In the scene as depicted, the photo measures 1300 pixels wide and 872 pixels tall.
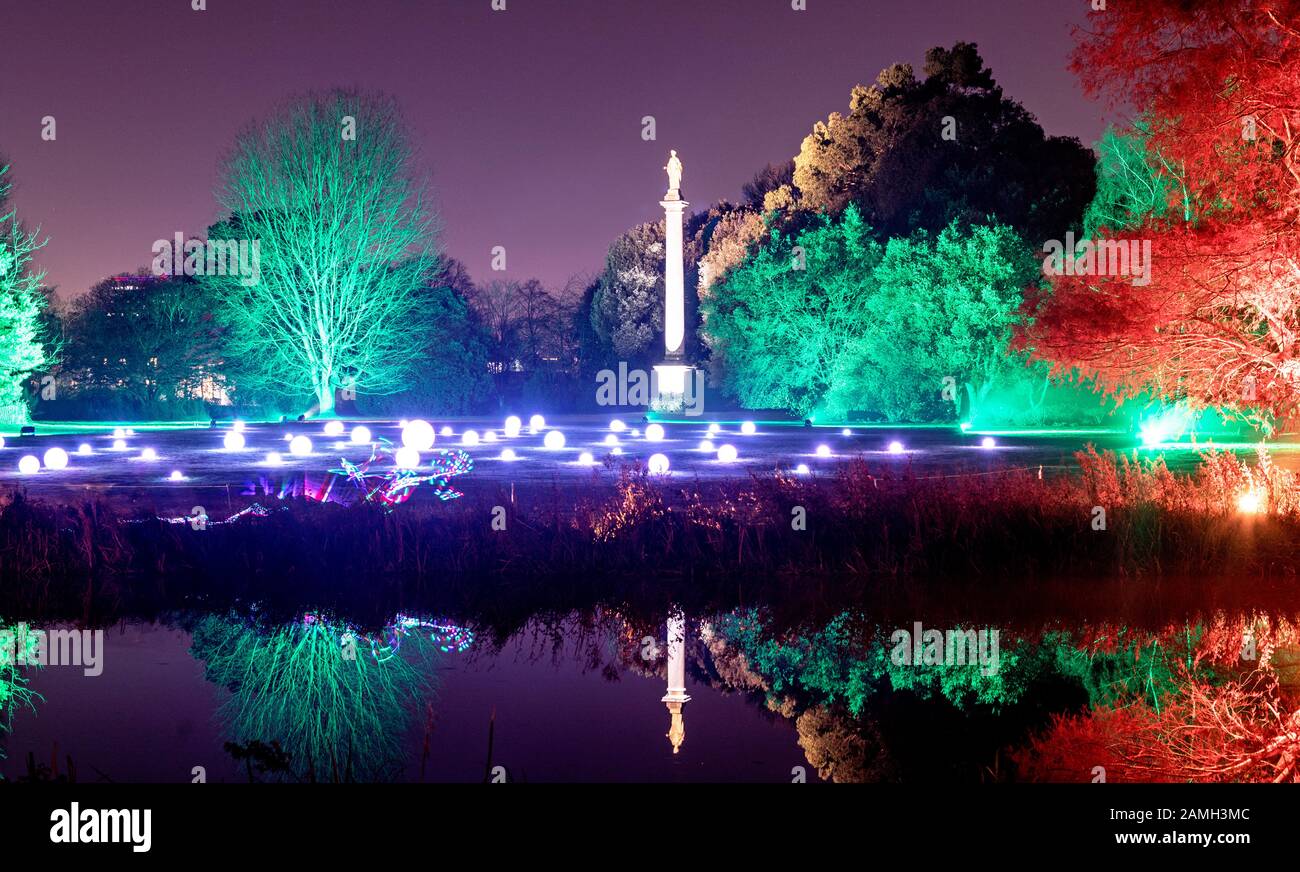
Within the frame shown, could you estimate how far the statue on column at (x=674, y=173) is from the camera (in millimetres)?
53344

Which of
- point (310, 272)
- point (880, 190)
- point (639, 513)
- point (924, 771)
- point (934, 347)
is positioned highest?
point (880, 190)

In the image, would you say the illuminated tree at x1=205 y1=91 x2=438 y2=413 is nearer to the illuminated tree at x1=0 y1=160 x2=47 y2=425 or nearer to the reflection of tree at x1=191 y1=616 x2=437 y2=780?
the illuminated tree at x1=0 y1=160 x2=47 y2=425

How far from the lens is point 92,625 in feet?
35.7

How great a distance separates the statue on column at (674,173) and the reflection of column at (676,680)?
44.4 meters

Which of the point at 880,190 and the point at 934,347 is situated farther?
the point at 880,190

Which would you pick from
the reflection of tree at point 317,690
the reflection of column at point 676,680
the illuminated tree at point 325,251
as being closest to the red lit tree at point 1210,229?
the reflection of column at point 676,680

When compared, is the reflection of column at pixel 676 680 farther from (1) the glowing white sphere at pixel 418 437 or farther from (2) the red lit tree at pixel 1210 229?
(1) the glowing white sphere at pixel 418 437

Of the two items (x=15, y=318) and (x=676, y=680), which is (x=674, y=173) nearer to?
(x=15, y=318)

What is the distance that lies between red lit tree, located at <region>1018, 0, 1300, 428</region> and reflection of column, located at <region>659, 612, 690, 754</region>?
768cm

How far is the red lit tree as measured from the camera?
14.0 m

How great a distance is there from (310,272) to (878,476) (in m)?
40.5

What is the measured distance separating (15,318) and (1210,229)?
42.1 meters
